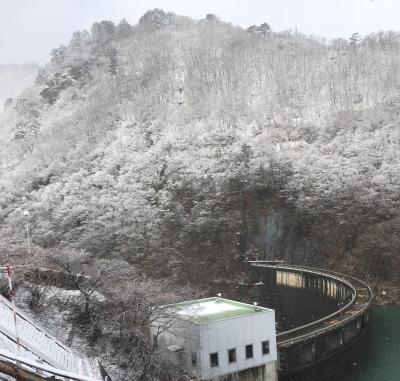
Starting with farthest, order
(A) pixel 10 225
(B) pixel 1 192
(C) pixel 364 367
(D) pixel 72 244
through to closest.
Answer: (B) pixel 1 192, (A) pixel 10 225, (D) pixel 72 244, (C) pixel 364 367

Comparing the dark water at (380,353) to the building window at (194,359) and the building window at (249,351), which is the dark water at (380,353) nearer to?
the building window at (249,351)

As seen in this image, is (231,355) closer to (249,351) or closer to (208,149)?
(249,351)

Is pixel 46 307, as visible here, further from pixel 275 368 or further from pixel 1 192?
pixel 1 192

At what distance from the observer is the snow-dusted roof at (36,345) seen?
14.6m

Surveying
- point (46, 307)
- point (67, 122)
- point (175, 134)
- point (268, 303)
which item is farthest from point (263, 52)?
point (46, 307)

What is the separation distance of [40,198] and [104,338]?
52.2 metres

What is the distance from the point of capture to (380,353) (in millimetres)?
28781

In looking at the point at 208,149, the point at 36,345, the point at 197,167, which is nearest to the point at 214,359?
the point at 36,345

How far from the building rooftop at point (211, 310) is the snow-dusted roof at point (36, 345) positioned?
527 cm

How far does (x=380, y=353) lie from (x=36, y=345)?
71.1ft

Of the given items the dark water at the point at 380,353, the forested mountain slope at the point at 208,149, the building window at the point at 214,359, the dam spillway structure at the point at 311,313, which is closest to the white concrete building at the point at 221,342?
the building window at the point at 214,359

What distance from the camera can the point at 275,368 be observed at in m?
22.2

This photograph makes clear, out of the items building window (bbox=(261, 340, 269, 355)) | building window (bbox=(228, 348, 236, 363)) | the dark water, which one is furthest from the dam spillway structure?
building window (bbox=(228, 348, 236, 363))

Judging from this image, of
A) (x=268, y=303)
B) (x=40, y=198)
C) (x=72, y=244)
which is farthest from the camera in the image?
(x=40, y=198)
